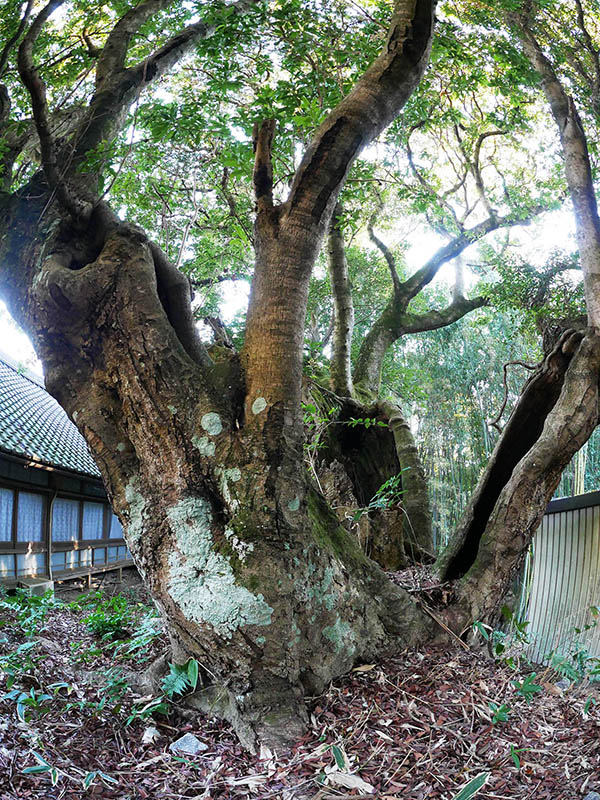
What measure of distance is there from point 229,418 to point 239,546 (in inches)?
25.6

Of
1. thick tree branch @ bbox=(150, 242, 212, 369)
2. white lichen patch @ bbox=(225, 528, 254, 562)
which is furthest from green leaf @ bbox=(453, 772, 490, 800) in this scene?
thick tree branch @ bbox=(150, 242, 212, 369)

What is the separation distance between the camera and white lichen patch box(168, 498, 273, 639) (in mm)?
2414

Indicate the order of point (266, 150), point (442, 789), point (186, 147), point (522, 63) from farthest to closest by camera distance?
point (186, 147) < point (522, 63) < point (266, 150) < point (442, 789)

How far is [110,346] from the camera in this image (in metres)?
2.95

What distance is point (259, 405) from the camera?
2834 mm

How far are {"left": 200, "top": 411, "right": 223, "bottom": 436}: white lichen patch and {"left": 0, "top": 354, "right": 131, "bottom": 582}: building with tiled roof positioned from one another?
5583 millimetres

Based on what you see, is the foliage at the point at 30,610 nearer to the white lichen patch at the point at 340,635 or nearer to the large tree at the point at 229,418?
the large tree at the point at 229,418

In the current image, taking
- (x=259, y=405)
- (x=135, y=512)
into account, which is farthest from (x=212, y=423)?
(x=135, y=512)

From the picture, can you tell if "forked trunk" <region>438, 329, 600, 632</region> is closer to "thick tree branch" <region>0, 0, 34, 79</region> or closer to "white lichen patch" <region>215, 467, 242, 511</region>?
"white lichen patch" <region>215, 467, 242, 511</region>

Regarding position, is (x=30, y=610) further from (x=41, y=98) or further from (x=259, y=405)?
(x=41, y=98)

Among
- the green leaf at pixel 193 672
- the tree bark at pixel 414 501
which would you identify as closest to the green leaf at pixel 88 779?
the green leaf at pixel 193 672

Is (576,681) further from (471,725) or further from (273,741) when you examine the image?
(273,741)

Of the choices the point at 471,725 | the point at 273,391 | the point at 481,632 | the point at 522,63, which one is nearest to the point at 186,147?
the point at 522,63

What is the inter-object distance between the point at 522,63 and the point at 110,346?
13.7 feet
